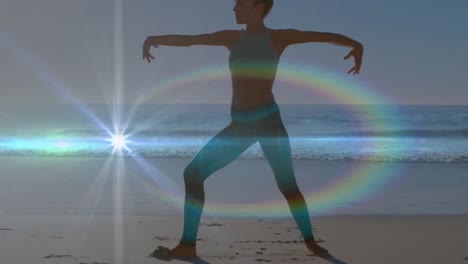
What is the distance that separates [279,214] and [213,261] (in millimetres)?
3197

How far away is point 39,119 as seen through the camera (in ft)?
148

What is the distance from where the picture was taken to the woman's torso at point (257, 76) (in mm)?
5965

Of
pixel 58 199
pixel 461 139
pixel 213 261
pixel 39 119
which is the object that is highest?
pixel 39 119

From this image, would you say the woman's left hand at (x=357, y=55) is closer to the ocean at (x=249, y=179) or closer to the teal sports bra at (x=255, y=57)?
the teal sports bra at (x=255, y=57)

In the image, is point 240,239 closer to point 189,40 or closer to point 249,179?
point 189,40

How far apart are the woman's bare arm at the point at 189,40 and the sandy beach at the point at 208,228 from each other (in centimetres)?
192

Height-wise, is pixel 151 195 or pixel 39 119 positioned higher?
pixel 39 119

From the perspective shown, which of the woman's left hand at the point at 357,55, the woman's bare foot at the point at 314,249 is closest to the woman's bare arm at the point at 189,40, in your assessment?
the woman's left hand at the point at 357,55

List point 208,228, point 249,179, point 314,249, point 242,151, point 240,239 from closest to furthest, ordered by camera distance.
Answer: point 242,151
point 314,249
point 240,239
point 208,228
point 249,179

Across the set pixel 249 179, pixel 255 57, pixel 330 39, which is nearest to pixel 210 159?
pixel 255 57

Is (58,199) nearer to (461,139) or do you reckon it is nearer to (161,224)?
(161,224)

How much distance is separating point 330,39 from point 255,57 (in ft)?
2.02

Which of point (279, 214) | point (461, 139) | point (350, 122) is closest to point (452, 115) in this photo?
point (350, 122)

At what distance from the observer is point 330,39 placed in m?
5.89
